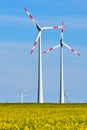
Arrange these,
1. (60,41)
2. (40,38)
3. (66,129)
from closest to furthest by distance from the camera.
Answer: (66,129) → (40,38) → (60,41)

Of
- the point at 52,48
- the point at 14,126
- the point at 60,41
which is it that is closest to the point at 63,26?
the point at 52,48

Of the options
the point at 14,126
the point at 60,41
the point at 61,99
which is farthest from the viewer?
the point at 60,41

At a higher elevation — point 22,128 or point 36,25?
point 36,25

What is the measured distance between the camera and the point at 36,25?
78938mm

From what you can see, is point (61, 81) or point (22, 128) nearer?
point (22, 128)

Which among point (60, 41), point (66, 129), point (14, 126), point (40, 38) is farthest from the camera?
point (60, 41)

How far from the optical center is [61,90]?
79938mm

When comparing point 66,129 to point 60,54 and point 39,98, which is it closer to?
point 39,98

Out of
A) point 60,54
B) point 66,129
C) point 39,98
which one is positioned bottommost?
point 66,129

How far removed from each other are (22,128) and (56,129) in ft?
4.78

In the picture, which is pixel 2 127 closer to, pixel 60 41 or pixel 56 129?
pixel 56 129

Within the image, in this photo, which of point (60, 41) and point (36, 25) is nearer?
point (36, 25)

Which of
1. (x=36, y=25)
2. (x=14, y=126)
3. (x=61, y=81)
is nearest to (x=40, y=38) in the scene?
(x=36, y=25)

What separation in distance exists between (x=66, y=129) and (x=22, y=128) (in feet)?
6.36
